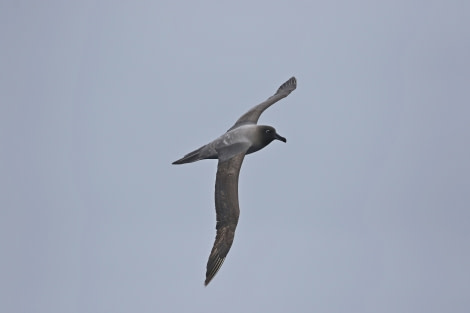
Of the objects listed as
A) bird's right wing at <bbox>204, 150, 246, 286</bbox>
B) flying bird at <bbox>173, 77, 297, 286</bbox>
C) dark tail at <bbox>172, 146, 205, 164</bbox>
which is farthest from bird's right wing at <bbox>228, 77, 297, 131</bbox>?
bird's right wing at <bbox>204, 150, 246, 286</bbox>

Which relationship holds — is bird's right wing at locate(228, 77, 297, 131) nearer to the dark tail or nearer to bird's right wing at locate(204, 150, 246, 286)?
the dark tail

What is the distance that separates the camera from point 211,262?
1190 inches

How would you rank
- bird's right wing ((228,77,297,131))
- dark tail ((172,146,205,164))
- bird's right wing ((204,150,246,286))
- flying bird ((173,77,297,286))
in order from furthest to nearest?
bird's right wing ((228,77,297,131)), dark tail ((172,146,205,164)), flying bird ((173,77,297,286)), bird's right wing ((204,150,246,286))

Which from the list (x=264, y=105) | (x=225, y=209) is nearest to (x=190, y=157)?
(x=225, y=209)

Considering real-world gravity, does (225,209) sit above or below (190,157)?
below

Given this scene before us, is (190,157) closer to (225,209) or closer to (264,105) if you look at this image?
(225,209)


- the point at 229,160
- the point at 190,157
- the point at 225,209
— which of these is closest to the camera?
the point at 225,209

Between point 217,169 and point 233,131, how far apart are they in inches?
87.3

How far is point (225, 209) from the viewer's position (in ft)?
102

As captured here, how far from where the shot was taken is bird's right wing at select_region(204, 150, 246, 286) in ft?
99.4

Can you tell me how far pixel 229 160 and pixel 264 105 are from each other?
5.43 m

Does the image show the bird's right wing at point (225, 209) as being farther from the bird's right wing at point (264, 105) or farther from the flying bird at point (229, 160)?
the bird's right wing at point (264, 105)

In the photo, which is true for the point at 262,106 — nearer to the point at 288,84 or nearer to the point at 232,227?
the point at 288,84

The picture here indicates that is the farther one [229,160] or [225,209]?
[229,160]
